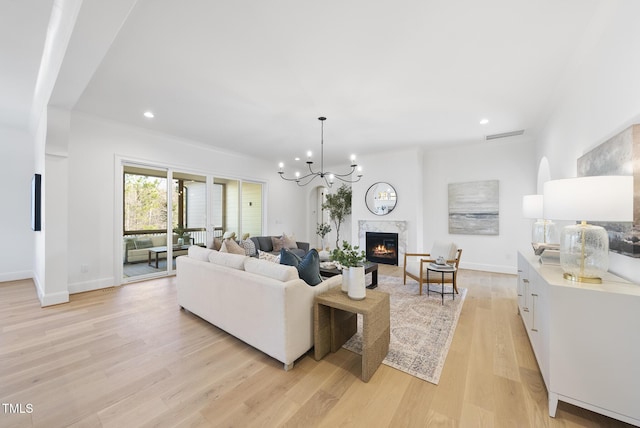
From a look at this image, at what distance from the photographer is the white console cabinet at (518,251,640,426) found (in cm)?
140

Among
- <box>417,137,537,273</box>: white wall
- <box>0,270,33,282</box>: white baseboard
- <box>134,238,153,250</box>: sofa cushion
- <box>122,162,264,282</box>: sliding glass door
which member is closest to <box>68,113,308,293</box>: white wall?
<box>122,162,264,282</box>: sliding glass door

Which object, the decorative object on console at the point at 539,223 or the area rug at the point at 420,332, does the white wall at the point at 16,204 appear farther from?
the decorative object on console at the point at 539,223

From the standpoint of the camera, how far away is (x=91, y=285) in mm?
4117

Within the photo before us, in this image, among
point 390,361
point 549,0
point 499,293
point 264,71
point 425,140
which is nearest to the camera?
point 549,0

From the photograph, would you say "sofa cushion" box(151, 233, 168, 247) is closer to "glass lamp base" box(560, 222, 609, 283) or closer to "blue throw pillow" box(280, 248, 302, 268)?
"blue throw pillow" box(280, 248, 302, 268)

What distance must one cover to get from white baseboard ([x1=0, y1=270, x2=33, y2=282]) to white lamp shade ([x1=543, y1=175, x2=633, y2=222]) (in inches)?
314

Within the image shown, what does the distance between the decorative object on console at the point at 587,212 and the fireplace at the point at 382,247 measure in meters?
4.28

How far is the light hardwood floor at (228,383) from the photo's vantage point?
161 cm

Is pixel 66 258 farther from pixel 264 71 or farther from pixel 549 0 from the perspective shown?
pixel 549 0

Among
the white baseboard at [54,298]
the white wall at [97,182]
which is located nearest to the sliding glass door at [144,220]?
the white wall at [97,182]

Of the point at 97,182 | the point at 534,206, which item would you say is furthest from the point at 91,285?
the point at 534,206

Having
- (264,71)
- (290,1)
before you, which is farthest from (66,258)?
(290,1)

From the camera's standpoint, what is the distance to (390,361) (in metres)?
2.21

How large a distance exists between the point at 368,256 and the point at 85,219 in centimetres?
567
